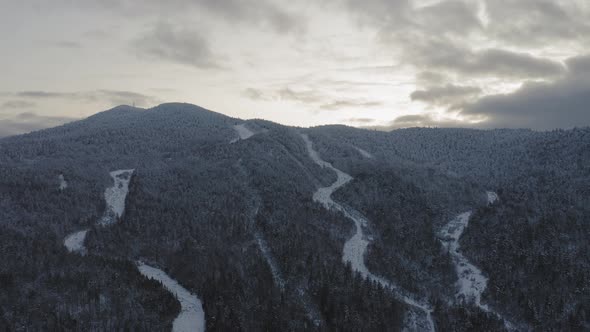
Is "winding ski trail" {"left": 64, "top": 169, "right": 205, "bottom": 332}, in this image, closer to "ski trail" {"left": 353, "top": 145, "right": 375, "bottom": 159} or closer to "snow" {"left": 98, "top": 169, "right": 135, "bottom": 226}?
"snow" {"left": 98, "top": 169, "right": 135, "bottom": 226}

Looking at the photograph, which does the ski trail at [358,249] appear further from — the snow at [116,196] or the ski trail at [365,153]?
the snow at [116,196]

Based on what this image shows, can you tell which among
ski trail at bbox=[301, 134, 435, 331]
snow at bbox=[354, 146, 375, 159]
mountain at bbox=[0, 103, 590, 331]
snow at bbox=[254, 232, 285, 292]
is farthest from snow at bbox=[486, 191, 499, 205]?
snow at bbox=[254, 232, 285, 292]

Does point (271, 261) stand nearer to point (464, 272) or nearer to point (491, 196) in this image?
point (464, 272)

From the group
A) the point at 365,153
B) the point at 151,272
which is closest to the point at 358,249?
the point at 151,272

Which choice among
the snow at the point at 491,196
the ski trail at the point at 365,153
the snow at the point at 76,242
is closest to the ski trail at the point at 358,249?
the ski trail at the point at 365,153

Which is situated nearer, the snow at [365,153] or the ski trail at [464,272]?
the ski trail at [464,272]

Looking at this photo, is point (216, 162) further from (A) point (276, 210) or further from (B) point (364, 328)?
(B) point (364, 328)
